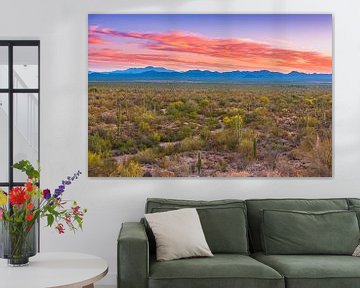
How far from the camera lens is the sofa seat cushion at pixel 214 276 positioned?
3.98 metres

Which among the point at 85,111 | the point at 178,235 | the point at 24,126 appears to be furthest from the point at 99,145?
the point at 178,235

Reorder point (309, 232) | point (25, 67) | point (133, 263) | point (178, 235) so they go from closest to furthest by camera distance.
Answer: point (133, 263), point (178, 235), point (309, 232), point (25, 67)

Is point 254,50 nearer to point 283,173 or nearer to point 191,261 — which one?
point 283,173

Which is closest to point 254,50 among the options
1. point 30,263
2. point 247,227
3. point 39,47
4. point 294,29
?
point 294,29

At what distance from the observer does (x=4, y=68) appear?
5.20 meters

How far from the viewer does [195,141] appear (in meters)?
5.15

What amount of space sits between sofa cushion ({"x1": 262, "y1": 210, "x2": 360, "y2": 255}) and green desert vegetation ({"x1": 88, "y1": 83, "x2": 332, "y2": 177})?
0.56 meters

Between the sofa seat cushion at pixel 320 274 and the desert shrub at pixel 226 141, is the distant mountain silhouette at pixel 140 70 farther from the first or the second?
the sofa seat cushion at pixel 320 274

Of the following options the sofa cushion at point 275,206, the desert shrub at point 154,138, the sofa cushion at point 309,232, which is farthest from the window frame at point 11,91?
the sofa cushion at point 309,232

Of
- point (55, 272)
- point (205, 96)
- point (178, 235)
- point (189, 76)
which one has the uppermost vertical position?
point (189, 76)

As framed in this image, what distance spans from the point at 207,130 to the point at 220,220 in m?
0.85

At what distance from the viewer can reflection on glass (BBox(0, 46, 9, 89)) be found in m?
5.19

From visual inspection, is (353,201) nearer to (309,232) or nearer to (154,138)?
(309,232)

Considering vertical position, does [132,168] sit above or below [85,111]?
below
